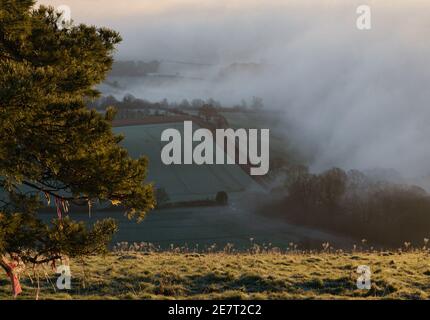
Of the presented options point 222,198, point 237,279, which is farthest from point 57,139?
point 222,198

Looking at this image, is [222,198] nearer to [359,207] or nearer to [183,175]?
[183,175]

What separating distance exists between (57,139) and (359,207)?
144794 mm

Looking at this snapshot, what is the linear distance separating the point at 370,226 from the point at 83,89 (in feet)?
452

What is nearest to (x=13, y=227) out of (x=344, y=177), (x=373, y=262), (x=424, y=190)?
(x=373, y=262)

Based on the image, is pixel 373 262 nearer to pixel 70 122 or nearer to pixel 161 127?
pixel 70 122

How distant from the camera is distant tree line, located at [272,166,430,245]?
444ft

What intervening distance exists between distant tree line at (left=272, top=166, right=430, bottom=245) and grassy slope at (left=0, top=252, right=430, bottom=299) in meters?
108

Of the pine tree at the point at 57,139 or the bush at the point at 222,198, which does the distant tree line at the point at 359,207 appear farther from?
the pine tree at the point at 57,139

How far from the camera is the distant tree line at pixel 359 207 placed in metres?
135

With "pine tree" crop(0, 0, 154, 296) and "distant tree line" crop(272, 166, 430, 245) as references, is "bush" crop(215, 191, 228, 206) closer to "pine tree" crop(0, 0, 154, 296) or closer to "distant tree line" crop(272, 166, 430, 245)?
"distant tree line" crop(272, 166, 430, 245)

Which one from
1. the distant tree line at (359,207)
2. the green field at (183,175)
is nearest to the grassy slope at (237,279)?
the distant tree line at (359,207)

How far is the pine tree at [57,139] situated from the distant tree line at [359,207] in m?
116

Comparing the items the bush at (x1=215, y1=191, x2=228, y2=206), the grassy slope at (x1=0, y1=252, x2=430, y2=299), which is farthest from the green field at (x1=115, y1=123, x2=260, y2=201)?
the grassy slope at (x1=0, y1=252, x2=430, y2=299)

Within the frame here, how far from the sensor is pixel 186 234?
119438mm
